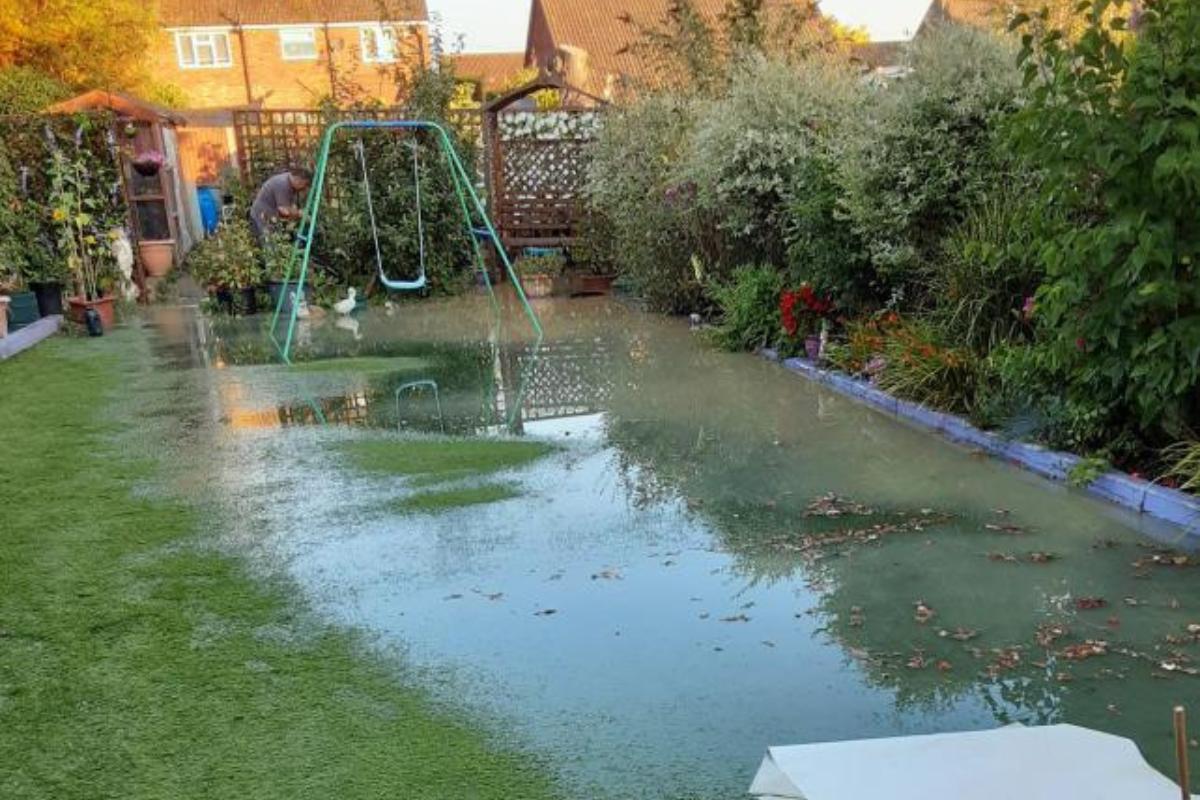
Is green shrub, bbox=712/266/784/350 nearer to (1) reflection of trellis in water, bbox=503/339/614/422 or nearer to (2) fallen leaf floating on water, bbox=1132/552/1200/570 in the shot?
(1) reflection of trellis in water, bbox=503/339/614/422

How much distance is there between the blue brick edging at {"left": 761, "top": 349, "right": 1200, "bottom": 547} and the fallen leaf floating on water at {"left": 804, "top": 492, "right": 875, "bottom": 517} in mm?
1055

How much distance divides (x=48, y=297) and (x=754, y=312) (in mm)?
8273

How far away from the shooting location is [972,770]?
78.4 inches

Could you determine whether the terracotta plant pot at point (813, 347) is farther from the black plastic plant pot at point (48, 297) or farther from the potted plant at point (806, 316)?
the black plastic plant pot at point (48, 297)

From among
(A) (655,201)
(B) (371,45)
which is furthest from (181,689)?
(B) (371,45)

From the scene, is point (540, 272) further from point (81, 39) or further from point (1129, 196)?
point (81, 39)

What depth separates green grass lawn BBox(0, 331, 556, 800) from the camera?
8.32 feet

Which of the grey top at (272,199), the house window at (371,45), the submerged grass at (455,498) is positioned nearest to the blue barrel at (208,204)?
the grey top at (272,199)

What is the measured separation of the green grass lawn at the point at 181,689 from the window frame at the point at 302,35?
29.2 m

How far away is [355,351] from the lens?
9312mm

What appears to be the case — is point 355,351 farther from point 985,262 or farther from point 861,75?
point 985,262

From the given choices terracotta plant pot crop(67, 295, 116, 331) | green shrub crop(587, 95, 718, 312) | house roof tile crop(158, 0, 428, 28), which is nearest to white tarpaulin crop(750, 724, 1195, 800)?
green shrub crop(587, 95, 718, 312)

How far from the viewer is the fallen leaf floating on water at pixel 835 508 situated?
4418mm

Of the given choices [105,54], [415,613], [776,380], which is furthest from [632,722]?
[105,54]
